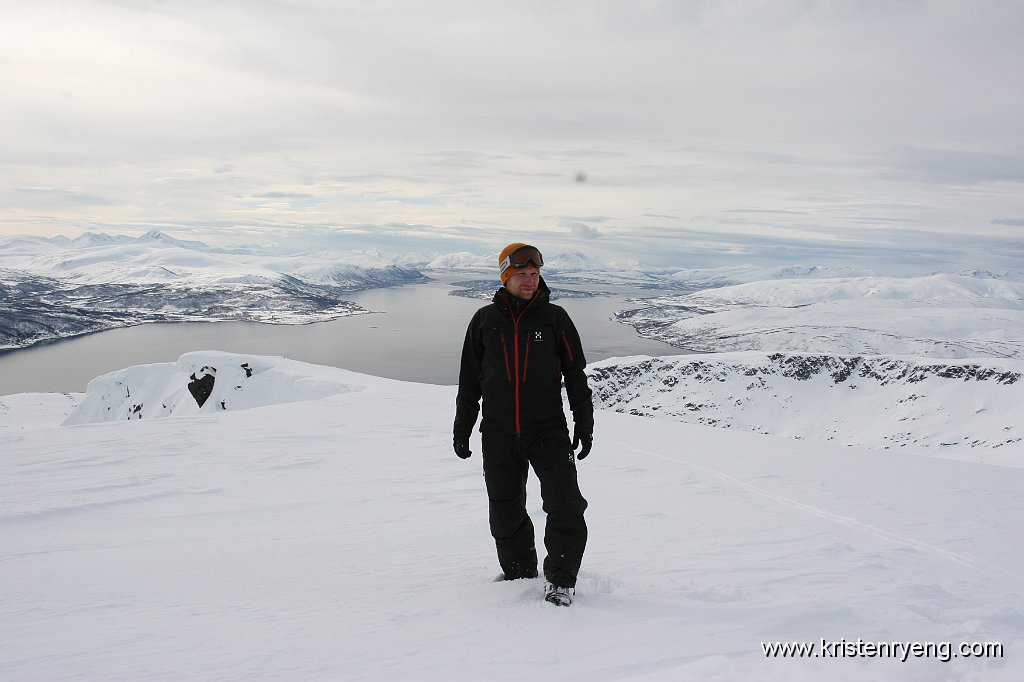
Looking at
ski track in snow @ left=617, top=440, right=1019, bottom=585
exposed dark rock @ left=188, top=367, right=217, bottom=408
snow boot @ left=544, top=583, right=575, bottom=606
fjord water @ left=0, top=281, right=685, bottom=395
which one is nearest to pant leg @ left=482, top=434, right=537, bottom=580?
snow boot @ left=544, top=583, right=575, bottom=606

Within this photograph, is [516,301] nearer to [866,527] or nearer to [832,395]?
[866,527]

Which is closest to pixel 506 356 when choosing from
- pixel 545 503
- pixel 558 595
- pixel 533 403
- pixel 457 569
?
pixel 533 403

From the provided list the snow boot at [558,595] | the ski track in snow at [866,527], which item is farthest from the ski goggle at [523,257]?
the ski track in snow at [866,527]

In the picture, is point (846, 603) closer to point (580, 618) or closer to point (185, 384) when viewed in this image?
point (580, 618)

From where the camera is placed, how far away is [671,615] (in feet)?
11.4

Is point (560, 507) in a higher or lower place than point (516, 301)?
lower

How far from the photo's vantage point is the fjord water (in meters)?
88.1

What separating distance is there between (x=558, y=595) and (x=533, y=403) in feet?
4.03

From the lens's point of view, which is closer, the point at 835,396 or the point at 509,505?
the point at 509,505

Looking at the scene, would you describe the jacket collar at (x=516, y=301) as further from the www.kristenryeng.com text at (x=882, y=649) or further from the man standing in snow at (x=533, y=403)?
the www.kristenryeng.com text at (x=882, y=649)

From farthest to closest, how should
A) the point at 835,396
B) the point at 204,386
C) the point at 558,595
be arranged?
the point at 835,396 → the point at 204,386 → the point at 558,595

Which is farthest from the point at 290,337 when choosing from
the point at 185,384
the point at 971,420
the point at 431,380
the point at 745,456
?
the point at 745,456

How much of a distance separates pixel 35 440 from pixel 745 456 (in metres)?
12.9

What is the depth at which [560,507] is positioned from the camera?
385 cm
